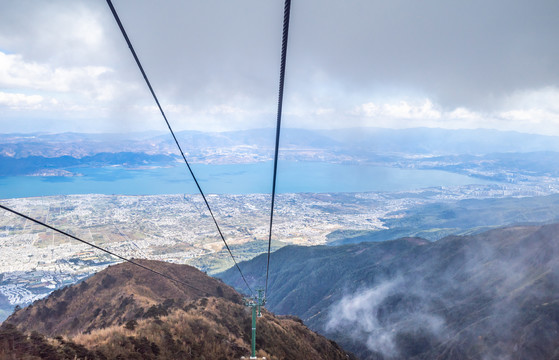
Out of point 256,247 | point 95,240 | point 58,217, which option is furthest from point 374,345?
point 58,217

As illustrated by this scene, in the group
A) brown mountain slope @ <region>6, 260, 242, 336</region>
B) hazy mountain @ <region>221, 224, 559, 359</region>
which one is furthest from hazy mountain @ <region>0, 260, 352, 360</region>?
hazy mountain @ <region>221, 224, 559, 359</region>

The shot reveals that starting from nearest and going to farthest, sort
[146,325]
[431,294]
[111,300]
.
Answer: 1. [146,325]
2. [111,300]
3. [431,294]

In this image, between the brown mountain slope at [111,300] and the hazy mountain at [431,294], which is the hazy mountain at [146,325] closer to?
the brown mountain slope at [111,300]

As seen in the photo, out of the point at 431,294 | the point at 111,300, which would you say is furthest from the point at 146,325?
the point at 431,294

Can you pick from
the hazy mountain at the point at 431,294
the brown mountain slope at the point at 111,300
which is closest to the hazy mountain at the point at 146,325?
the brown mountain slope at the point at 111,300

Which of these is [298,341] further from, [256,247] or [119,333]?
[256,247]

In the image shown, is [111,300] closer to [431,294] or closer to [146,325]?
[146,325]
